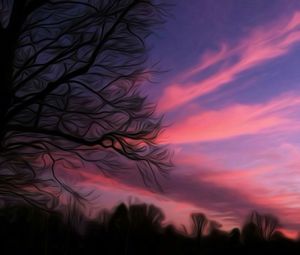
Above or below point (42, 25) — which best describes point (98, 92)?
below

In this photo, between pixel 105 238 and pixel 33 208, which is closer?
pixel 33 208

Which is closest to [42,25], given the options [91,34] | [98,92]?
[91,34]

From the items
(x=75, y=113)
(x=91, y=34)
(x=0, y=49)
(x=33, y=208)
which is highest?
(x=91, y=34)

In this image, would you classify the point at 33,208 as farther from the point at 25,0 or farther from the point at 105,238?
the point at 105,238

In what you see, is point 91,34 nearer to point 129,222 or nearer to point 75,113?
point 75,113

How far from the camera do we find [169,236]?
238 feet

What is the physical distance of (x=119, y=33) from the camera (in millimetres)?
12977

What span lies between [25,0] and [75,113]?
2894mm

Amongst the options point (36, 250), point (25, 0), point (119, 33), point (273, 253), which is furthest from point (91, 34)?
point (36, 250)

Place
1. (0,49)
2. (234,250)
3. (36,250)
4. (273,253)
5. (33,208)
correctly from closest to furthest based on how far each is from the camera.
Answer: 1. (0,49)
2. (33,208)
3. (273,253)
4. (234,250)
5. (36,250)

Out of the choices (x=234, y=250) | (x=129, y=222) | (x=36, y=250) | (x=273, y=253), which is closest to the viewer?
(x=273, y=253)

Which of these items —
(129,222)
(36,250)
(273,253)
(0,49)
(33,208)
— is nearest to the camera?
(0,49)

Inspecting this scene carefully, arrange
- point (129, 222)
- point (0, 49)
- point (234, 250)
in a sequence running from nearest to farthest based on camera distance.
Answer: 1. point (0, 49)
2. point (234, 250)
3. point (129, 222)

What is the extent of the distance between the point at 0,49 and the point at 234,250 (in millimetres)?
58381
